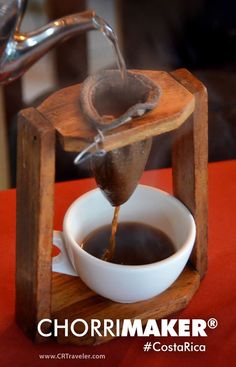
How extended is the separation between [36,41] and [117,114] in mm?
111

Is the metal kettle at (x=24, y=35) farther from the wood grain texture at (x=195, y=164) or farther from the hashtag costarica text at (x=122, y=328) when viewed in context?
the hashtag costarica text at (x=122, y=328)

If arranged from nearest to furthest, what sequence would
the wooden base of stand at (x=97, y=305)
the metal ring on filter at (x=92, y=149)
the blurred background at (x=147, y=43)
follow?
the metal ring on filter at (x=92, y=149) < the wooden base of stand at (x=97, y=305) < the blurred background at (x=147, y=43)

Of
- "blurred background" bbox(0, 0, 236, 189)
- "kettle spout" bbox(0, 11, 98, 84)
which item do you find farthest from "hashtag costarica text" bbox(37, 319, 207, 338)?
"blurred background" bbox(0, 0, 236, 189)

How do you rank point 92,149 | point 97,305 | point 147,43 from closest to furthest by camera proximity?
point 92,149, point 97,305, point 147,43

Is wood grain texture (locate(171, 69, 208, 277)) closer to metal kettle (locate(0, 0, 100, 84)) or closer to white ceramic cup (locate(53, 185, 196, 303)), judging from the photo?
white ceramic cup (locate(53, 185, 196, 303))

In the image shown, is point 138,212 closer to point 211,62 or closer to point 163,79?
point 163,79

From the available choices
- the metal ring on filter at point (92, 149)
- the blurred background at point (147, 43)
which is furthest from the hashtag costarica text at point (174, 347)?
the blurred background at point (147, 43)

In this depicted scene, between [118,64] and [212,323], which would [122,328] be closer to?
[212,323]

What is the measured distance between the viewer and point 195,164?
734 millimetres

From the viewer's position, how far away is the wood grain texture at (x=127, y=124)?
0.61 metres


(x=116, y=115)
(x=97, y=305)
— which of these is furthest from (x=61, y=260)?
(x=116, y=115)

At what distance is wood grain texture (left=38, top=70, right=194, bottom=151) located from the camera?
612mm

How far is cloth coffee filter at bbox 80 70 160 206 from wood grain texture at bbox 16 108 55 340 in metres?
0.05

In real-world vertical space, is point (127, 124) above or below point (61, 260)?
above
